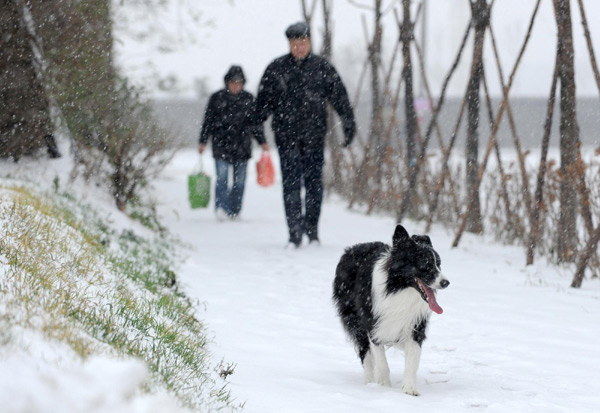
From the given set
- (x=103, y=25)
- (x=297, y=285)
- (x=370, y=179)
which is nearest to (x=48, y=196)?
(x=297, y=285)

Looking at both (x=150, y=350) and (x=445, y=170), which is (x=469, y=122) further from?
(x=150, y=350)

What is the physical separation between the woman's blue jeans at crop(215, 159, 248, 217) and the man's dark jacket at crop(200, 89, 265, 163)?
4.0 inches

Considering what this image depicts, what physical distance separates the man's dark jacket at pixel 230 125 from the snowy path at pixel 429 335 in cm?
231

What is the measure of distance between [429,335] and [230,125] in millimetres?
6585

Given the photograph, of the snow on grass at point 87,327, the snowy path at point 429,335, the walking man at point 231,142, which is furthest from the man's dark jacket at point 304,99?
the walking man at point 231,142

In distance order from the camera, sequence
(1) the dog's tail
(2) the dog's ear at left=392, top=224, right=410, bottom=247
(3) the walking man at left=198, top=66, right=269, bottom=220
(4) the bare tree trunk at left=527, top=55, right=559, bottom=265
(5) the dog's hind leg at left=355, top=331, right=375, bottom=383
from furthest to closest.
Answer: (3) the walking man at left=198, top=66, right=269, bottom=220 < (4) the bare tree trunk at left=527, top=55, right=559, bottom=265 < (1) the dog's tail < (5) the dog's hind leg at left=355, top=331, right=375, bottom=383 < (2) the dog's ear at left=392, top=224, right=410, bottom=247

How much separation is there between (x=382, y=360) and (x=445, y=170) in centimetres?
503

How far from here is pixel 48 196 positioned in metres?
7.62

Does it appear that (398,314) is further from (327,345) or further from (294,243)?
(294,243)

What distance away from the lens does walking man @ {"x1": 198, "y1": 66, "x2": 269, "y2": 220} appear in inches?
448

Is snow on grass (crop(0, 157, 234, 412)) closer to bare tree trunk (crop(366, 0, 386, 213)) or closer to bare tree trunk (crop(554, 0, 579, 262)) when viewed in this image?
bare tree trunk (crop(554, 0, 579, 262))

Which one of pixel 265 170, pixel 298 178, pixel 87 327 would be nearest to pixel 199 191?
pixel 265 170

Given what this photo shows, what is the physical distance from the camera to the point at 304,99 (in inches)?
330

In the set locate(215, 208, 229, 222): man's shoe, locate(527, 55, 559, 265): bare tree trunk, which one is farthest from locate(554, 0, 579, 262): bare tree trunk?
locate(215, 208, 229, 222): man's shoe
